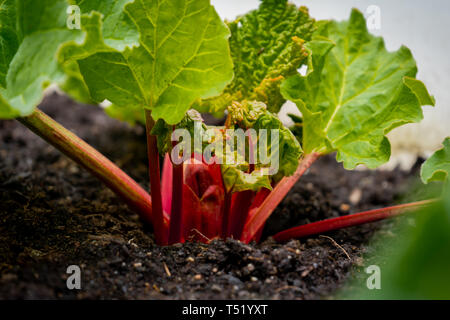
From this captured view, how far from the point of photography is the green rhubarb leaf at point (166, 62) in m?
0.96

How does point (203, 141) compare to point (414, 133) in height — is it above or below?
below

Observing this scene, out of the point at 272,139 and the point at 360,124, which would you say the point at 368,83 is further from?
the point at 272,139

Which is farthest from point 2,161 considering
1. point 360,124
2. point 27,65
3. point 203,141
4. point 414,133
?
point 414,133

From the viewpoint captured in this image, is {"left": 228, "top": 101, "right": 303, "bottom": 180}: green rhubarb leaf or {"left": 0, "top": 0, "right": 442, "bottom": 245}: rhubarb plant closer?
{"left": 0, "top": 0, "right": 442, "bottom": 245}: rhubarb plant

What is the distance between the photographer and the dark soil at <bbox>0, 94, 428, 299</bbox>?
85cm

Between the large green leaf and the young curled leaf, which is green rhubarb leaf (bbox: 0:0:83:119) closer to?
the young curled leaf

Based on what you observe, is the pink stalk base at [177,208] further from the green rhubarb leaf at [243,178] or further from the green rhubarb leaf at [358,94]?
the green rhubarb leaf at [358,94]

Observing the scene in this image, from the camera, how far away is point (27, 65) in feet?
2.79

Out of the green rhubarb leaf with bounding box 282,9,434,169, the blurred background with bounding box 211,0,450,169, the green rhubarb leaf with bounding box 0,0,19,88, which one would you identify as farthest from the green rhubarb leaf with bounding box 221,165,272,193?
the blurred background with bounding box 211,0,450,169

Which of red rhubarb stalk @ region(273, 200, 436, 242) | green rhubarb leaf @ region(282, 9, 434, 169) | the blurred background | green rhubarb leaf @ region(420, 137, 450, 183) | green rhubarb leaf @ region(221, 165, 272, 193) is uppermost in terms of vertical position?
the blurred background

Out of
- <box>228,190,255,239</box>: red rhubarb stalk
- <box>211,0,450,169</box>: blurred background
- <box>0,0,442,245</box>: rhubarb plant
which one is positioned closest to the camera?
<box>0,0,442,245</box>: rhubarb plant

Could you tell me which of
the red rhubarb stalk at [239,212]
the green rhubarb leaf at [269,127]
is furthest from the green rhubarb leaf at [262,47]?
the red rhubarb stalk at [239,212]

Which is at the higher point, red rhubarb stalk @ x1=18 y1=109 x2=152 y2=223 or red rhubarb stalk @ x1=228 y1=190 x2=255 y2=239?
red rhubarb stalk @ x1=18 y1=109 x2=152 y2=223
